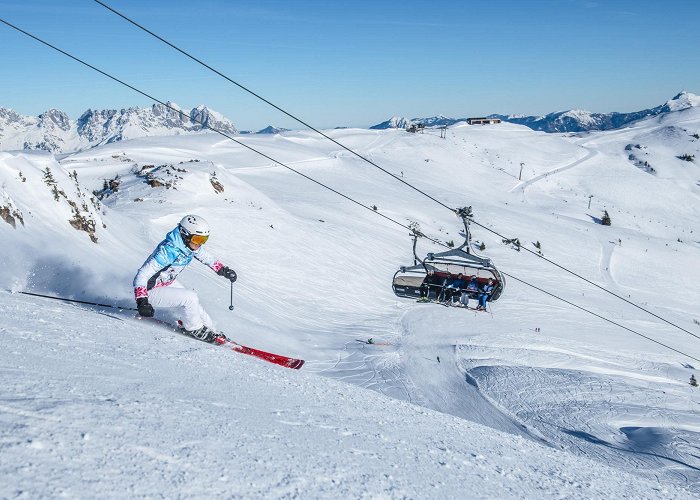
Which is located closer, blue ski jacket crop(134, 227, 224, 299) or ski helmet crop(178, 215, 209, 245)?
blue ski jacket crop(134, 227, 224, 299)

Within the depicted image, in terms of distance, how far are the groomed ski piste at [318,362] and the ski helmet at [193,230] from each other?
148 centimetres

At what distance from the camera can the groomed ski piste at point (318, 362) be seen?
141 inches

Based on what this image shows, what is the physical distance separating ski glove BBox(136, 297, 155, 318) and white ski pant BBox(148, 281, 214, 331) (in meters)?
0.49

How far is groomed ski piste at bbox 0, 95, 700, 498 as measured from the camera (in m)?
3.58

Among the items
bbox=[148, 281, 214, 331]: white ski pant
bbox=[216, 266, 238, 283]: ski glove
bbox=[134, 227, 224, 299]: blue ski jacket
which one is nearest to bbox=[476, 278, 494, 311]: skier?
bbox=[216, 266, 238, 283]: ski glove

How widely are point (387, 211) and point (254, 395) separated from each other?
34.6 meters

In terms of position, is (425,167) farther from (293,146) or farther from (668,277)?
(668,277)

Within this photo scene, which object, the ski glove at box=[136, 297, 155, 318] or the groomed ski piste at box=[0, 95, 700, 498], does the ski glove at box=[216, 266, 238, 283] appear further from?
the ski glove at box=[136, 297, 155, 318]

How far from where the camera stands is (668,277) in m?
38.8

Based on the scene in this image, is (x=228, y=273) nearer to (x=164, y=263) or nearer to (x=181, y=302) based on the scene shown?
(x=181, y=302)

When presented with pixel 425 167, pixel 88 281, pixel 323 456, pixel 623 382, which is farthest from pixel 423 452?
pixel 425 167

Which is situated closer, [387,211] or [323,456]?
[323,456]

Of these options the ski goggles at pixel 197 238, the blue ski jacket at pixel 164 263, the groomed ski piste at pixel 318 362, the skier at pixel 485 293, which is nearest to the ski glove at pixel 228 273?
the blue ski jacket at pixel 164 263

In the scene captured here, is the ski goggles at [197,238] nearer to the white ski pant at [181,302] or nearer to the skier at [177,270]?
the skier at [177,270]
